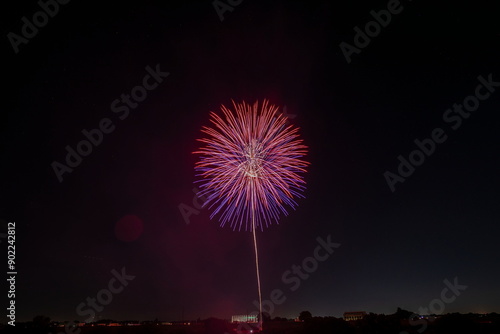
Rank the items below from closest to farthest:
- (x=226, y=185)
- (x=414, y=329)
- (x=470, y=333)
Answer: (x=226, y=185), (x=470, y=333), (x=414, y=329)

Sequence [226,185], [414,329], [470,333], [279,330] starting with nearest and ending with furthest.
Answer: [226,185] → [470,333] → [414,329] → [279,330]

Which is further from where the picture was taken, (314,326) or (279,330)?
(279,330)

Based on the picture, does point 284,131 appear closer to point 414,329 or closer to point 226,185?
point 226,185

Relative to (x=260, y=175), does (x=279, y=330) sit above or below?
below

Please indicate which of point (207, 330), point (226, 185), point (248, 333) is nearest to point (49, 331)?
point (207, 330)

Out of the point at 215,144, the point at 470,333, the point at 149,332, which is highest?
the point at 215,144

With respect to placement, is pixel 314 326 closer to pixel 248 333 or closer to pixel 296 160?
pixel 248 333

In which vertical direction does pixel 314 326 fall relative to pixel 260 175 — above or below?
below

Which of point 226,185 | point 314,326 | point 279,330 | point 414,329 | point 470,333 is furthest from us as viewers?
point 279,330

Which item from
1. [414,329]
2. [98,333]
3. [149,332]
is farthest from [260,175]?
[98,333]
